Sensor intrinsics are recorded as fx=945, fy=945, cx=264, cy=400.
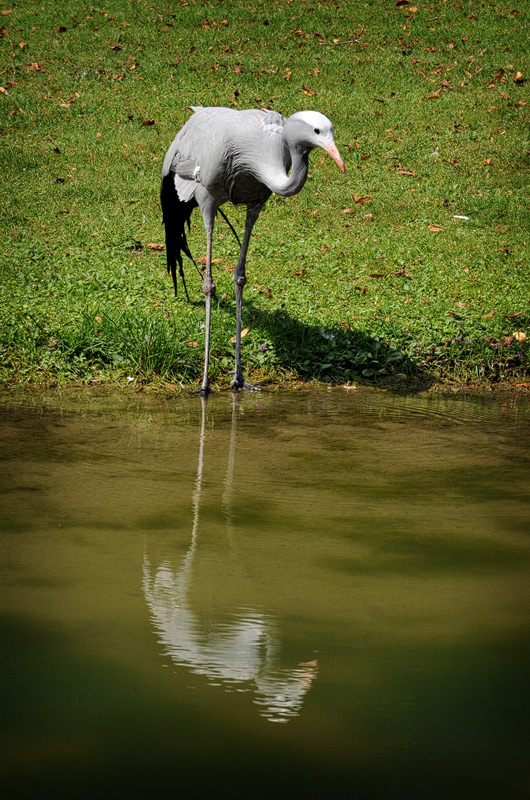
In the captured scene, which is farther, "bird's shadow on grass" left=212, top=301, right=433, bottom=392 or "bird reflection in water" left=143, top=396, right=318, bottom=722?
"bird's shadow on grass" left=212, top=301, right=433, bottom=392

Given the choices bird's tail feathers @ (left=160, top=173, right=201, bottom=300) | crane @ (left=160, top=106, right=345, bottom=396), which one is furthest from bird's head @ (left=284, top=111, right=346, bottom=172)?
bird's tail feathers @ (left=160, top=173, right=201, bottom=300)

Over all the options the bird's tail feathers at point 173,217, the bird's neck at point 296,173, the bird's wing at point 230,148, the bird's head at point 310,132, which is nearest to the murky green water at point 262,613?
the bird's neck at point 296,173

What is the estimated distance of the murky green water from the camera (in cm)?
205

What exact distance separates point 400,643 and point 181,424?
2.76m

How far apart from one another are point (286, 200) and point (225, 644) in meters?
7.66

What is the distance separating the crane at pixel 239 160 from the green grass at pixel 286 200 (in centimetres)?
79

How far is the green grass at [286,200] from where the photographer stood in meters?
6.46

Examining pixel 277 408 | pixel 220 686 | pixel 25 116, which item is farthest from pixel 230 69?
pixel 220 686

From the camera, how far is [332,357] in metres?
6.40

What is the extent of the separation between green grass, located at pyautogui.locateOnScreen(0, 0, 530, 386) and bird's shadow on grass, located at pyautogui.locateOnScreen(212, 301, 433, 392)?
0.02 m

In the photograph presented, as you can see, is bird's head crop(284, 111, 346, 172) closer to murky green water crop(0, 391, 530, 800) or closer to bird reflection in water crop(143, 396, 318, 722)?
murky green water crop(0, 391, 530, 800)

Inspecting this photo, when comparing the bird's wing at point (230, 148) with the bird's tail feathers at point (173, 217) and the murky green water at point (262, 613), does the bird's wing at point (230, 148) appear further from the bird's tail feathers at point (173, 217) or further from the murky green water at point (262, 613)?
the murky green water at point (262, 613)

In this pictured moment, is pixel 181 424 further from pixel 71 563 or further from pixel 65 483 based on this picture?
pixel 71 563

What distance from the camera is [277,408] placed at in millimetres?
5594
